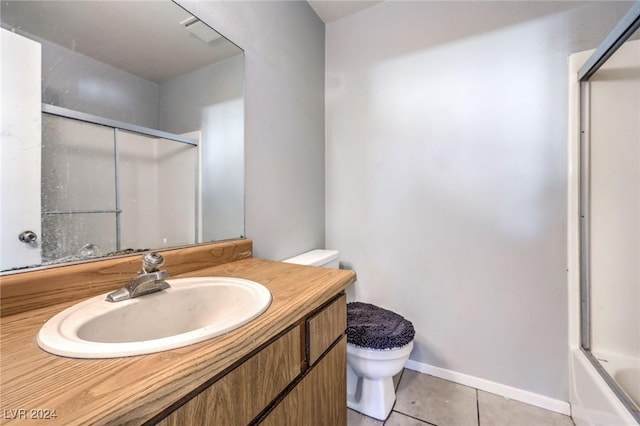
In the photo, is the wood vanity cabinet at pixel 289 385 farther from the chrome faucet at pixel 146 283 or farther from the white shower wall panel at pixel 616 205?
the white shower wall panel at pixel 616 205

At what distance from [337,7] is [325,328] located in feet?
6.13

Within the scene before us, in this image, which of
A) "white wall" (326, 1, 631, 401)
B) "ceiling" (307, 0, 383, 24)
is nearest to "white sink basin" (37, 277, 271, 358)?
"white wall" (326, 1, 631, 401)

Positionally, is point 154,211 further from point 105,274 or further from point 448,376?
point 448,376

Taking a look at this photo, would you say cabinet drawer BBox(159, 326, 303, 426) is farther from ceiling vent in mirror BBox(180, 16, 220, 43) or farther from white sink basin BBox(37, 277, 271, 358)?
ceiling vent in mirror BBox(180, 16, 220, 43)

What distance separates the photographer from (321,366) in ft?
2.47

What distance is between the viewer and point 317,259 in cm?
148

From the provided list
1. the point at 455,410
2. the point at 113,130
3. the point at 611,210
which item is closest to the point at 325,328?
the point at 113,130

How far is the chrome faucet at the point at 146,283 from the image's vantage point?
2.09 feet

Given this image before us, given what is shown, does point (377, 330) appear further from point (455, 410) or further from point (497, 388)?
point (497, 388)

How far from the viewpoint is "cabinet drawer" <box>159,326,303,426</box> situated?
419mm

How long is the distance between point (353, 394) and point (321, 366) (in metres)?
0.76

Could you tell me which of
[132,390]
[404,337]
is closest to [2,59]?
[132,390]

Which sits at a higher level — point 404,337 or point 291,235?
point 291,235

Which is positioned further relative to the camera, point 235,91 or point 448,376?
point 448,376
